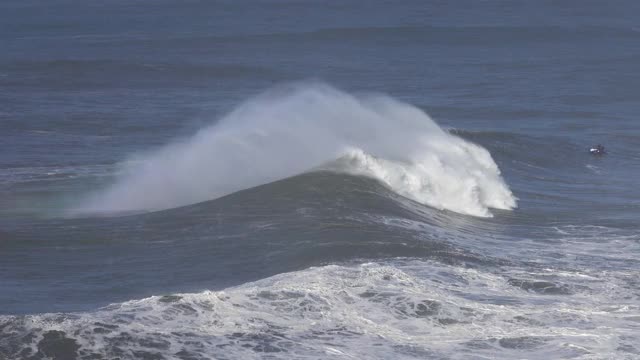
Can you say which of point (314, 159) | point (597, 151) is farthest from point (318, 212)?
point (597, 151)

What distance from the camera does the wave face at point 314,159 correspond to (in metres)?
36.3

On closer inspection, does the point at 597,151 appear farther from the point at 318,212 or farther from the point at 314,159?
the point at 318,212

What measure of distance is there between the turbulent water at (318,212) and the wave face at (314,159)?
99 millimetres

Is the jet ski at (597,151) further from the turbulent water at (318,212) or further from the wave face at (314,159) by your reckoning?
the wave face at (314,159)

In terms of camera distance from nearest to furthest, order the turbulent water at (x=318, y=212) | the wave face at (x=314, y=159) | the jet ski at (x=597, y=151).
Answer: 1. the turbulent water at (x=318, y=212)
2. the wave face at (x=314, y=159)
3. the jet ski at (x=597, y=151)

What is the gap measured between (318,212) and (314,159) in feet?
18.7

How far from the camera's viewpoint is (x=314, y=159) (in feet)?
125

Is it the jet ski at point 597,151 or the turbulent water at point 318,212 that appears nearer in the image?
the turbulent water at point 318,212

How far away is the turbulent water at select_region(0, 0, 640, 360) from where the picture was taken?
2255 cm

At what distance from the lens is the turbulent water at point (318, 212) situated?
22.5 metres

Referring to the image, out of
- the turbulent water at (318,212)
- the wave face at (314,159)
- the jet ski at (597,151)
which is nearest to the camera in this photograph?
the turbulent water at (318,212)

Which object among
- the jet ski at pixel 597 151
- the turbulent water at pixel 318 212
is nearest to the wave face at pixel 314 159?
the turbulent water at pixel 318 212

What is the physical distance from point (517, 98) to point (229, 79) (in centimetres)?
1575

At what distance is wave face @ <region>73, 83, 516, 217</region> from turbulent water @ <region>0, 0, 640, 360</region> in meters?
0.10
